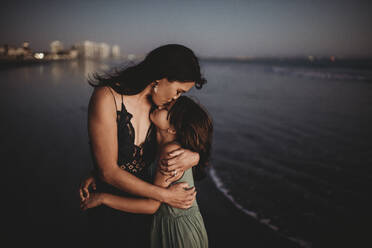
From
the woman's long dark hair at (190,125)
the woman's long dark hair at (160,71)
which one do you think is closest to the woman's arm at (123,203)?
the woman's long dark hair at (190,125)

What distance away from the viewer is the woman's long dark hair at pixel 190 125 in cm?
162

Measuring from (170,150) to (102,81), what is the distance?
0.66 m

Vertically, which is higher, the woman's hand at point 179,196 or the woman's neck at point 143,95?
the woman's neck at point 143,95

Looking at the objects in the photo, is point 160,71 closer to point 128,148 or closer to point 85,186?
point 128,148

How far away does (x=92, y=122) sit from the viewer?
1.38 metres

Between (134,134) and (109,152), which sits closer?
(109,152)

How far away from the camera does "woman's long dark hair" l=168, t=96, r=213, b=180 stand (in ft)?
5.32

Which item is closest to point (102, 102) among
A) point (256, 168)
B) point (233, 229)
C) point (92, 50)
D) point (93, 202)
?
point (93, 202)

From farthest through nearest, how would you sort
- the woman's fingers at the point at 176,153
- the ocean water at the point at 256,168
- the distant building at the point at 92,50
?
the distant building at the point at 92,50
the ocean water at the point at 256,168
the woman's fingers at the point at 176,153

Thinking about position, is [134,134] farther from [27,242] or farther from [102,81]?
[27,242]

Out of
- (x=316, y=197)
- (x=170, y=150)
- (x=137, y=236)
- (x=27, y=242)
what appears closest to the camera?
(x=170, y=150)

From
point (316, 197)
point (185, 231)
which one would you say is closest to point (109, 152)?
point (185, 231)

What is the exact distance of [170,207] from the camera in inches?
64.2

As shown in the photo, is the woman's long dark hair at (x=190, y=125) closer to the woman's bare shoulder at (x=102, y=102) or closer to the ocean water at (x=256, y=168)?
the woman's bare shoulder at (x=102, y=102)
